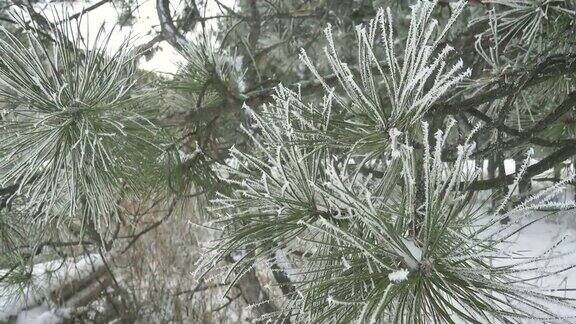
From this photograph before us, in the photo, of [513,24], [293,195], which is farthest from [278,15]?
[293,195]

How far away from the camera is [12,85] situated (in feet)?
3.72

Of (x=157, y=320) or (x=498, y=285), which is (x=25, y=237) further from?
(x=157, y=320)

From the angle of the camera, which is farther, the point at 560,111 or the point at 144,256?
the point at 144,256

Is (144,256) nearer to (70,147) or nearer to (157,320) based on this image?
(157,320)

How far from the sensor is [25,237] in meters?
2.05

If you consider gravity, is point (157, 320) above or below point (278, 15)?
below

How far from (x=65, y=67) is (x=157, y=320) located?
3650 millimetres

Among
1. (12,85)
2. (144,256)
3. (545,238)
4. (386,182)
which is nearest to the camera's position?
(386,182)

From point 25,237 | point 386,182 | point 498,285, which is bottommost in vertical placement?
point 498,285

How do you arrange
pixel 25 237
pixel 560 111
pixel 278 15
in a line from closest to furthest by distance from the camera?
1. pixel 560 111
2. pixel 25 237
3. pixel 278 15

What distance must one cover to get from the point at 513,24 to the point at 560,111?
16.7 inches

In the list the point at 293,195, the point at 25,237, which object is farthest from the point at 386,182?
the point at 25,237

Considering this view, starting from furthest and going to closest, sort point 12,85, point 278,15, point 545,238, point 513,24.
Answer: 1. point 545,238
2. point 278,15
3. point 513,24
4. point 12,85

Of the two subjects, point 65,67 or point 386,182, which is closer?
point 386,182
